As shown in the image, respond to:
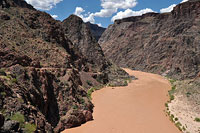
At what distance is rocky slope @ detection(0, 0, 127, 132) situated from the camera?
10867 millimetres

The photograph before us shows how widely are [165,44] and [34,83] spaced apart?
217 feet

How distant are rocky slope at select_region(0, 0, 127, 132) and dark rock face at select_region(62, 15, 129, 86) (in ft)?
26.2

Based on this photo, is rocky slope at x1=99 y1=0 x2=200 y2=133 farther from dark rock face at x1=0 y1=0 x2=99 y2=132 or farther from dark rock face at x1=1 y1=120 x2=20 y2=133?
dark rock face at x1=1 y1=120 x2=20 y2=133

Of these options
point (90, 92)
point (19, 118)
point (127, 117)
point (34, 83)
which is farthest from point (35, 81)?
point (90, 92)

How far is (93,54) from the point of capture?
4878cm

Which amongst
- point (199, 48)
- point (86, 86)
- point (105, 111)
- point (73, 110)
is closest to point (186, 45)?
point (199, 48)

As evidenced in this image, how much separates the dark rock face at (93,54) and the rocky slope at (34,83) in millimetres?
7991

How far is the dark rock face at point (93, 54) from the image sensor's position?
4230 cm

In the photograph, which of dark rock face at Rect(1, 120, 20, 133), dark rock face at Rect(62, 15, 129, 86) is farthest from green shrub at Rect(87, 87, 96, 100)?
dark rock face at Rect(1, 120, 20, 133)

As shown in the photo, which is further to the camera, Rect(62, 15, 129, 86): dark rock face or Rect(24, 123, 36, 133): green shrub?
Rect(62, 15, 129, 86): dark rock face

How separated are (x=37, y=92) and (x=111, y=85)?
25.2m

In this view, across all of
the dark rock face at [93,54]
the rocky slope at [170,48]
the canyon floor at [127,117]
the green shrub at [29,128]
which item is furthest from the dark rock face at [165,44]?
the green shrub at [29,128]

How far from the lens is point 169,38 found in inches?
2822

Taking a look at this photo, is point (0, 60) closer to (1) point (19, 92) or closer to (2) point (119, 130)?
(1) point (19, 92)
